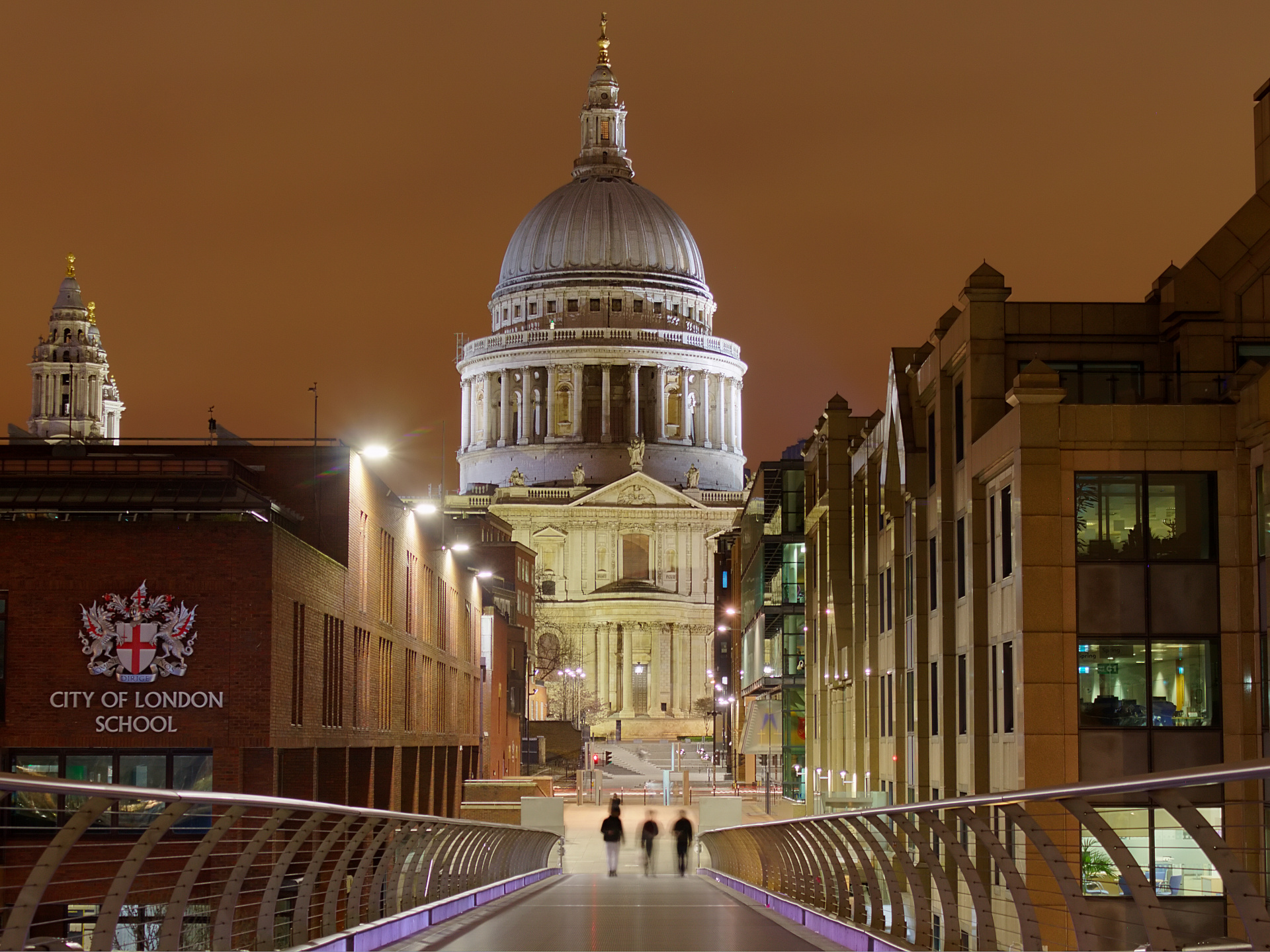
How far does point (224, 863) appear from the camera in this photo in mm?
39125

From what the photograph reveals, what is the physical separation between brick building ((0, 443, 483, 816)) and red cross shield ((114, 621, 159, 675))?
1.8 inches

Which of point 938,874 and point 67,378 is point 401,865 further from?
point 67,378

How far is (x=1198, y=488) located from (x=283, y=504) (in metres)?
24.5

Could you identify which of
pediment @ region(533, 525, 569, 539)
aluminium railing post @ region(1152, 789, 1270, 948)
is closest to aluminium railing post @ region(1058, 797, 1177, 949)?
aluminium railing post @ region(1152, 789, 1270, 948)

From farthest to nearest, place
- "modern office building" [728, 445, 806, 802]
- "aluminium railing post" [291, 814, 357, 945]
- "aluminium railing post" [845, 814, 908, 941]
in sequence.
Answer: "modern office building" [728, 445, 806, 802], "aluminium railing post" [845, 814, 908, 941], "aluminium railing post" [291, 814, 357, 945]

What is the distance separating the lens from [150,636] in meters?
39.2

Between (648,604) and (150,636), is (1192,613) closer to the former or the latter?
(150,636)

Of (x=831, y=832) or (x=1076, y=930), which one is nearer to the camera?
(x=1076, y=930)

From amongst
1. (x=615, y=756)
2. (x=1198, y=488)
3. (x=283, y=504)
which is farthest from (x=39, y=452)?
(x=615, y=756)

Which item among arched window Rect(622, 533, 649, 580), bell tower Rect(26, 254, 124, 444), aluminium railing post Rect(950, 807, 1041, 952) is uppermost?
bell tower Rect(26, 254, 124, 444)

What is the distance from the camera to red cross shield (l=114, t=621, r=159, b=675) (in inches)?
1535

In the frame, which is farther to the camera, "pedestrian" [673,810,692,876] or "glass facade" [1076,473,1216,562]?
"pedestrian" [673,810,692,876]

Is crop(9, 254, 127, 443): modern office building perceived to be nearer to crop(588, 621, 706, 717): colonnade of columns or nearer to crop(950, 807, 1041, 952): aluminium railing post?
crop(588, 621, 706, 717): colonnade of columns

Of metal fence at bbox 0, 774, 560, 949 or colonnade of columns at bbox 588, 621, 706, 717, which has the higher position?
colonnade of columns at bbox 588, 621, 706, 717
